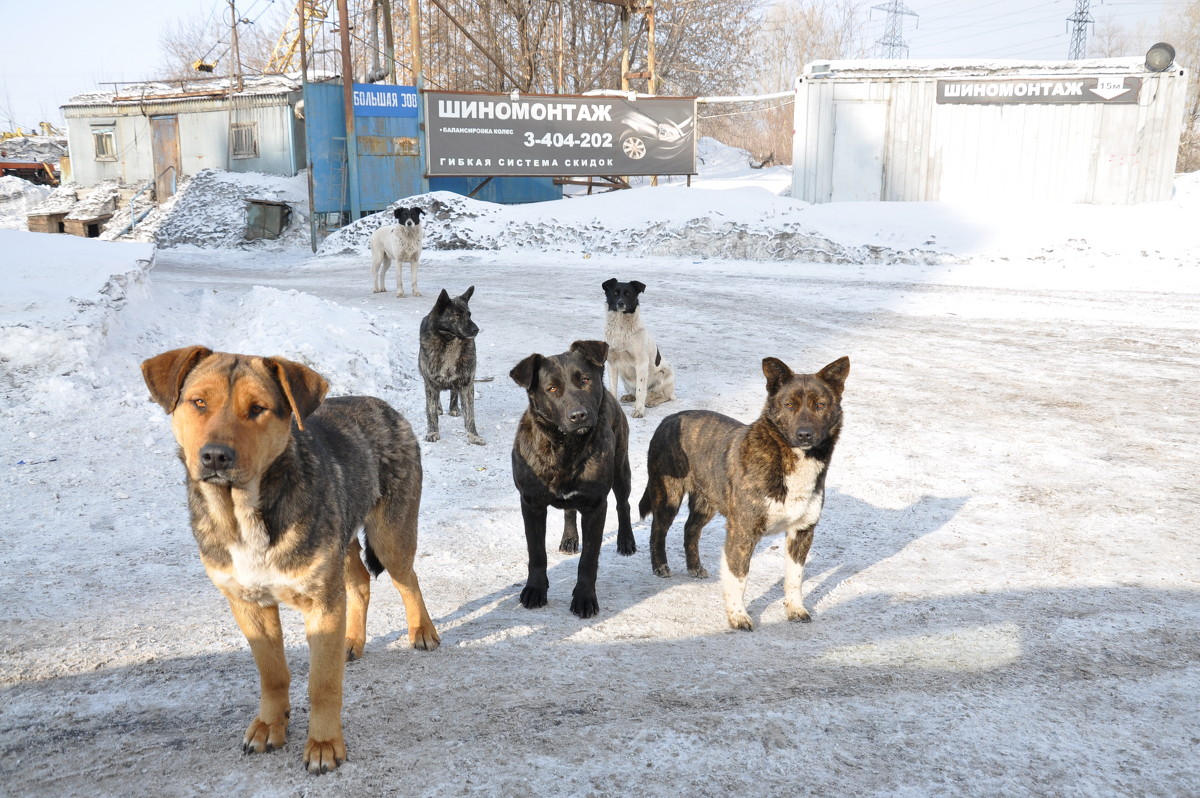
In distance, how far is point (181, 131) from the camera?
3198cm

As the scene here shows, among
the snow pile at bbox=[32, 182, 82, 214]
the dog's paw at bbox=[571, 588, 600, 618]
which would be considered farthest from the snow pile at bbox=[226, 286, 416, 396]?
the snow pile at bbox=[32, 182, 82, 214]

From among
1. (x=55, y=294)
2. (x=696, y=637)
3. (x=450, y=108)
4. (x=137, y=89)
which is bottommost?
(x=696, y=637)

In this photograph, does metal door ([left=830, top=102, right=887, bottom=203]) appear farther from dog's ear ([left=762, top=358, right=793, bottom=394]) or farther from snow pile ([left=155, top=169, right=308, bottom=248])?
dog's ear ([left=762, top=358, right=793, bottom=394])

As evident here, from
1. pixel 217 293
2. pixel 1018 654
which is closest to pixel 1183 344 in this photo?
pixel 1018 654

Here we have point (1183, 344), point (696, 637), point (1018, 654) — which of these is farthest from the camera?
point (1183, 344)

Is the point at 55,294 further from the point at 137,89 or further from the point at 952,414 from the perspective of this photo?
the point at 137,89

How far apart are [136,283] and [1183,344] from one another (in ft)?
45.1

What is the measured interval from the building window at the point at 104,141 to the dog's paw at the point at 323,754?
37381 mm

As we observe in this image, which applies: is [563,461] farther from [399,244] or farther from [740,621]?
[399,244]

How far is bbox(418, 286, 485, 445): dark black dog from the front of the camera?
7715 millimetres

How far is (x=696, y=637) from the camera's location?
4.27 m

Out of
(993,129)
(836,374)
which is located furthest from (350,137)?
(836,374)

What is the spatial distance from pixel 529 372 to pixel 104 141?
120 ft

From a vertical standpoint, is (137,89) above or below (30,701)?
above
